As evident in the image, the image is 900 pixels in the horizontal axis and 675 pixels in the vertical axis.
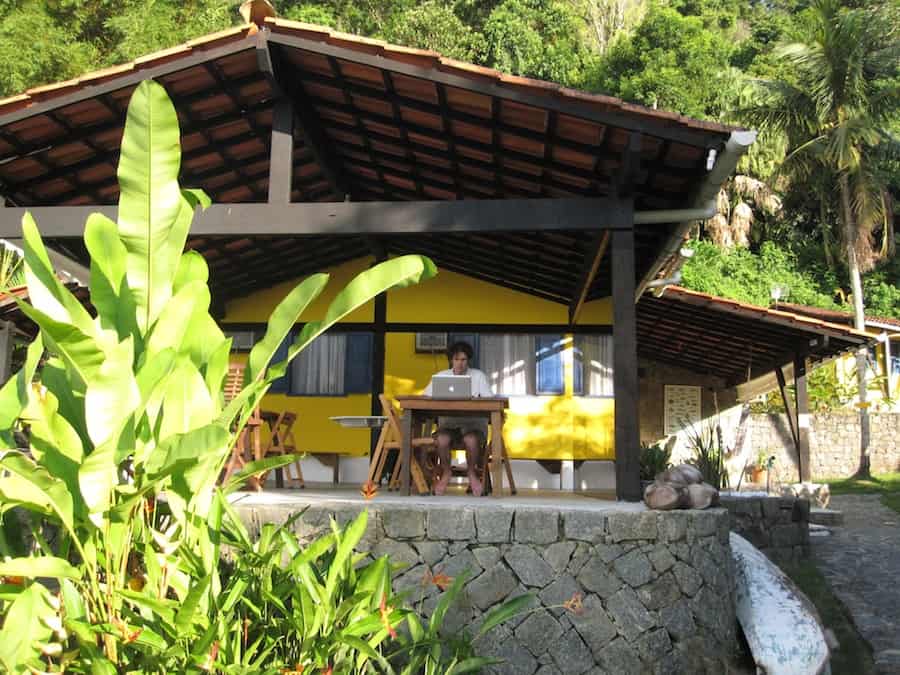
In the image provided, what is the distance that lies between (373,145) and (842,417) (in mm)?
14027

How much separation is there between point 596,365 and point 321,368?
3.17 metres

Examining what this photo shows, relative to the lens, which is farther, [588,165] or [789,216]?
[789,216]

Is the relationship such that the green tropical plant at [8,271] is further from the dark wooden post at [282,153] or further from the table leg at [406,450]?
the table leg at [406,450]

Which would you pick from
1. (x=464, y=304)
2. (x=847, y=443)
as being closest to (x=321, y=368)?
(x=464, y=304)

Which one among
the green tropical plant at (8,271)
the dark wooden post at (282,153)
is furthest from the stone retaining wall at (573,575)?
the green tropical plant at (8,271)

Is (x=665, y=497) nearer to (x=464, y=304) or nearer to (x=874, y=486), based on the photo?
(x=464, y=304)

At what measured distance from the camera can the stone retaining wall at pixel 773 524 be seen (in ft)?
31.8

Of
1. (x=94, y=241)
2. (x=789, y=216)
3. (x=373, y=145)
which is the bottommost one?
(x=94, y=241)

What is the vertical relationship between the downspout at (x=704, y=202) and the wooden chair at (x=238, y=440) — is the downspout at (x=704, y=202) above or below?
above

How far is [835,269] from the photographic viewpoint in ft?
83.9

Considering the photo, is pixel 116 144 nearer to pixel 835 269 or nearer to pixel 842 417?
pixel 842 417

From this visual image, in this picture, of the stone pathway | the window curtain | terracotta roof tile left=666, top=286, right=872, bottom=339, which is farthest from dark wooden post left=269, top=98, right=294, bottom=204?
the stone pathway

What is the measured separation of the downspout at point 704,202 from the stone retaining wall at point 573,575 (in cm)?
224

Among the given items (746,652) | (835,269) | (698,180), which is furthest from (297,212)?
(835,269)
